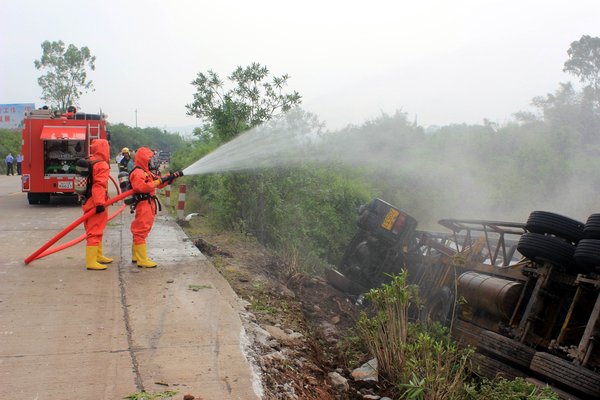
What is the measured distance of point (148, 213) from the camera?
7539mm

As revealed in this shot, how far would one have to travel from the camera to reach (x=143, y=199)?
24.7 feet

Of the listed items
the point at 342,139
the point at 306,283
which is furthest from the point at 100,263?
the point at 342,139

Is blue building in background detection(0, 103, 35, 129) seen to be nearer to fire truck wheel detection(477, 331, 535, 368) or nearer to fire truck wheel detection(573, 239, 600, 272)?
fire truck wheel detection(477, 331, 535, 368)

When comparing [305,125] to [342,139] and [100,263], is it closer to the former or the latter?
[100,263]

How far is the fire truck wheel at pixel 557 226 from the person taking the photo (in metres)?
5.61

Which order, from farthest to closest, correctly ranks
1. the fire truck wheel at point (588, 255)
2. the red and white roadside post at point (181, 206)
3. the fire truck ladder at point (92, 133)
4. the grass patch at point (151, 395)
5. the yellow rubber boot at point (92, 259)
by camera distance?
the fire truck ladder at point (92, 133) → the red and white roadside post at point (181, 206) → the yellow rubber boot at point (92, 259) → the fire truck wheel at point (588, 255) → the grass patch at point (151, 395)

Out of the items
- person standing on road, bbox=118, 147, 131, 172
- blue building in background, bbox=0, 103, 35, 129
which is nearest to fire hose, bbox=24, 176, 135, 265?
person standing on road, bbox=118, 147, 131, 172

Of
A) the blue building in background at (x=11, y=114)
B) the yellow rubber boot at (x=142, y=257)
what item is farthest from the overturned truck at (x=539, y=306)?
the blue building in background at (x=11, y=114)

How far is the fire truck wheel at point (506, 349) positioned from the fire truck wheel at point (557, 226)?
1215 mm

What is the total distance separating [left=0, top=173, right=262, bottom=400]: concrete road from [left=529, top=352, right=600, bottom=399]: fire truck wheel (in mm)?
2446

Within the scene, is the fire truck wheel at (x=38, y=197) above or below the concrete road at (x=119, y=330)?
below

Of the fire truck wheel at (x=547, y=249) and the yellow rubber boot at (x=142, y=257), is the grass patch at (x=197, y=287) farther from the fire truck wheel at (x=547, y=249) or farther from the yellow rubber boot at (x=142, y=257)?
the fire truck wheel at (x=547, y=249)

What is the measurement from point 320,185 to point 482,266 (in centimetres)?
761

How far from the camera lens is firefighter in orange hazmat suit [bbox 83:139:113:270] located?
7281 millimetres
